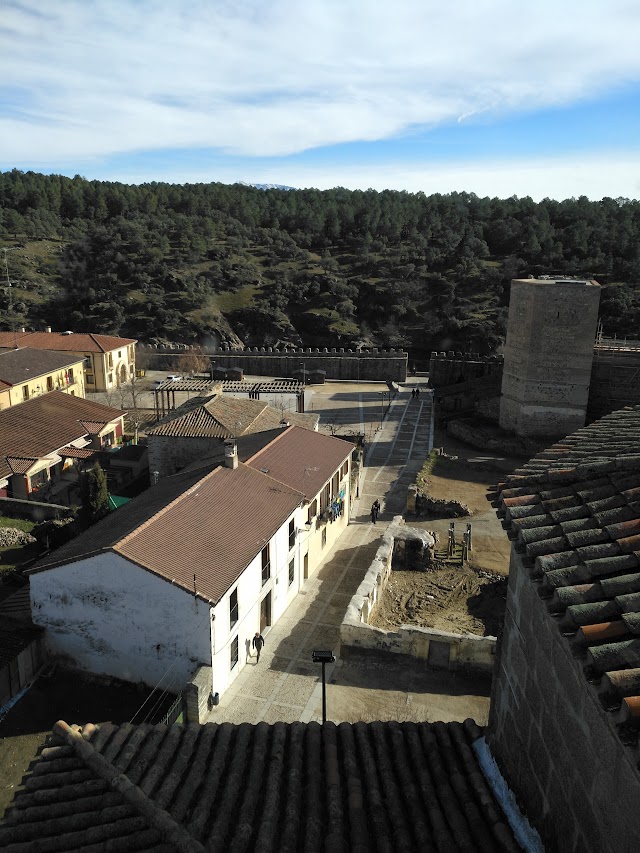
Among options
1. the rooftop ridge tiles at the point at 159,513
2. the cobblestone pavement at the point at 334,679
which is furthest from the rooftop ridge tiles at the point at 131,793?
the rooftop ridge tiles at the point at 159,513

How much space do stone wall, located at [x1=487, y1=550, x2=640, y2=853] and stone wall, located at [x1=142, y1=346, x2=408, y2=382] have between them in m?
58.9

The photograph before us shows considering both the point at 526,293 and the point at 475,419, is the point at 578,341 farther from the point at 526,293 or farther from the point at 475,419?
the point at 475,419

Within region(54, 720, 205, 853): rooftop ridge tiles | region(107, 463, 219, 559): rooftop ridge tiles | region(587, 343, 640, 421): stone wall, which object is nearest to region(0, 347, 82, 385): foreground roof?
region(107, 463, 219, 559): rooftop ridge tiles

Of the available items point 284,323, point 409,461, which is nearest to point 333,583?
point 409,461

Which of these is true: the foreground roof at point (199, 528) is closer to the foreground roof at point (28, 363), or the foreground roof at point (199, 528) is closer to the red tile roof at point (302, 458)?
the red tile roof at point (302, 458)

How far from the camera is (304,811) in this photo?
23.1 ft

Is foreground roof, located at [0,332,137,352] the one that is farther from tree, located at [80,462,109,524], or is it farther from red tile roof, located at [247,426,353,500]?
red tile roof, located at [247,426,353,500]

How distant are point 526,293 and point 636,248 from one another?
54631 millimetres

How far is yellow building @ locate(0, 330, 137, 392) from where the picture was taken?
56.9 metres

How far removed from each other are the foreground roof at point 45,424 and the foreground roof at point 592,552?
3085 centimetres

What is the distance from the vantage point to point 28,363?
47938 mm

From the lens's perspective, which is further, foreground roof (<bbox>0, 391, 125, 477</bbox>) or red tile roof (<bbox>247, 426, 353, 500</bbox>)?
foreground roof (<bbox>0, 391, 125, 477</bbox>)

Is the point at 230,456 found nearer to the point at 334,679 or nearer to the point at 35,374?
the point at 334,679

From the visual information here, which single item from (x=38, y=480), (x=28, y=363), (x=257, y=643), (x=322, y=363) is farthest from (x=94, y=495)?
(x=322, y=363)
